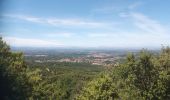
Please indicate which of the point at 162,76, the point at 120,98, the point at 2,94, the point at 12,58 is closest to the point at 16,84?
the point at 2,94

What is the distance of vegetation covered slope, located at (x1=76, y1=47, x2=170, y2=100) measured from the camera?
38.3 metres

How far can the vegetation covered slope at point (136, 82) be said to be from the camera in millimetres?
38312

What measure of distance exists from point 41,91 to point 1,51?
26.2 ft

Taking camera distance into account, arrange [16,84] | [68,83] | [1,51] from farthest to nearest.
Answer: [68,83]
[1,51]
[16,84]

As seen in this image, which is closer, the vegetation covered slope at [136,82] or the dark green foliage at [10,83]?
→ the dark green foliage at [10,83]

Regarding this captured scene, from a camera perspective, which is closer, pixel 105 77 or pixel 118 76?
pixel 105 77

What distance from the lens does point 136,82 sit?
39750mm

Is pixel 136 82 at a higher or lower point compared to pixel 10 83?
lower

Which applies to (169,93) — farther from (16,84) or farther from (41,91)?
(16,84)

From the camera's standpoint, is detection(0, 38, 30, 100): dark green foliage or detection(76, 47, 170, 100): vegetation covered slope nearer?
detection(0, 38, 30, 100): dark green foliage

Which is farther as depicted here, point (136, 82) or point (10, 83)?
point (136, 82)

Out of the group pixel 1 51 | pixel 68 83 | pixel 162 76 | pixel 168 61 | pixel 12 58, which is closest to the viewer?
pixel 1 51

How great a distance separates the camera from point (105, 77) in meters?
39.0

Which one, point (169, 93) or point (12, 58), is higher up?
point (12, 58)
